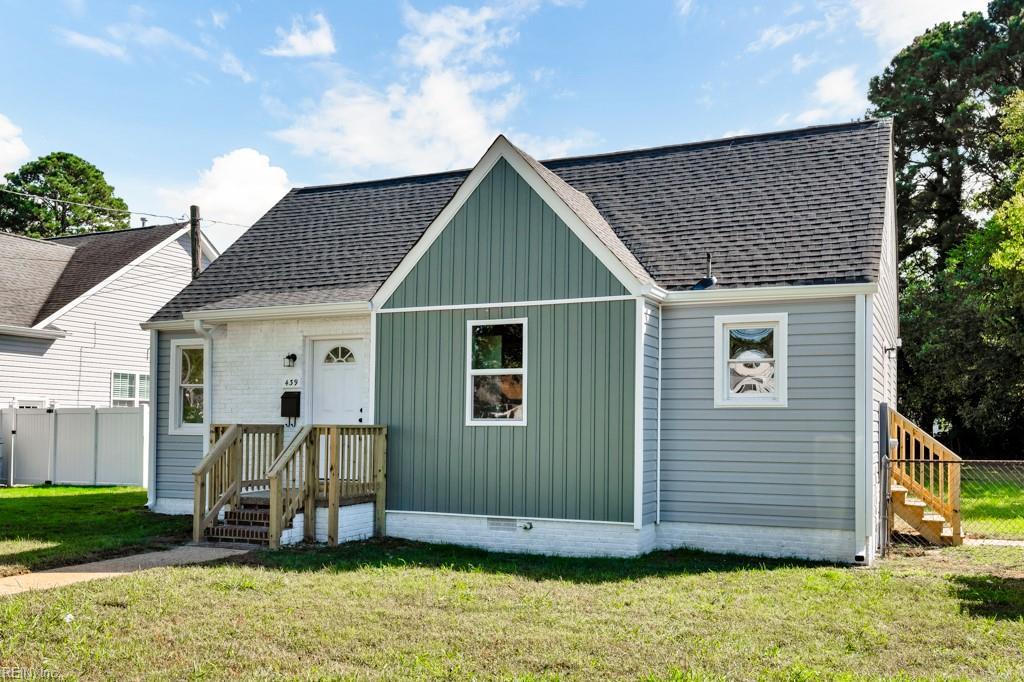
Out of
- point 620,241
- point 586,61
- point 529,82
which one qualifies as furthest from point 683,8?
point 620,241

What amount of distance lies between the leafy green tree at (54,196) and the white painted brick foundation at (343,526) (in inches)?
1433

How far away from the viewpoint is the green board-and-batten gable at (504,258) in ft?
35.7

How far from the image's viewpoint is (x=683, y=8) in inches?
550

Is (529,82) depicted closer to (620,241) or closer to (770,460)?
(620,241)

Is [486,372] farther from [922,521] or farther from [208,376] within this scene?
[922,521]

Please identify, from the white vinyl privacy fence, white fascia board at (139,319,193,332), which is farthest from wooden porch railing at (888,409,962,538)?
the white vinyl privacy fence

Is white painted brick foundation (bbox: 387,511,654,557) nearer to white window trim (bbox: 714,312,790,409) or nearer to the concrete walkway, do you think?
white window trim (bbox: 714,312,790,409)

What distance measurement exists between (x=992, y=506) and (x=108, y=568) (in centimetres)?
1534

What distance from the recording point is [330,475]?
10984 millimetres

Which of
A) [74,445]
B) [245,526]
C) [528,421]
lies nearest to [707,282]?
[528,421]

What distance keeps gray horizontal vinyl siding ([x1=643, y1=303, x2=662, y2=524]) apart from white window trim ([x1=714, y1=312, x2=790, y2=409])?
0.74 m

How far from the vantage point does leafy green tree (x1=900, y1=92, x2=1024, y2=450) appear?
75.8ft

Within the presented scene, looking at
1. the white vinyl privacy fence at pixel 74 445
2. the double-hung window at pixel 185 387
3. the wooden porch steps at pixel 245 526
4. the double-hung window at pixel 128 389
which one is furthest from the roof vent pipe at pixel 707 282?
the double-hung window at pixel 128 389

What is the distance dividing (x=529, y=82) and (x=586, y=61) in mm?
1068
